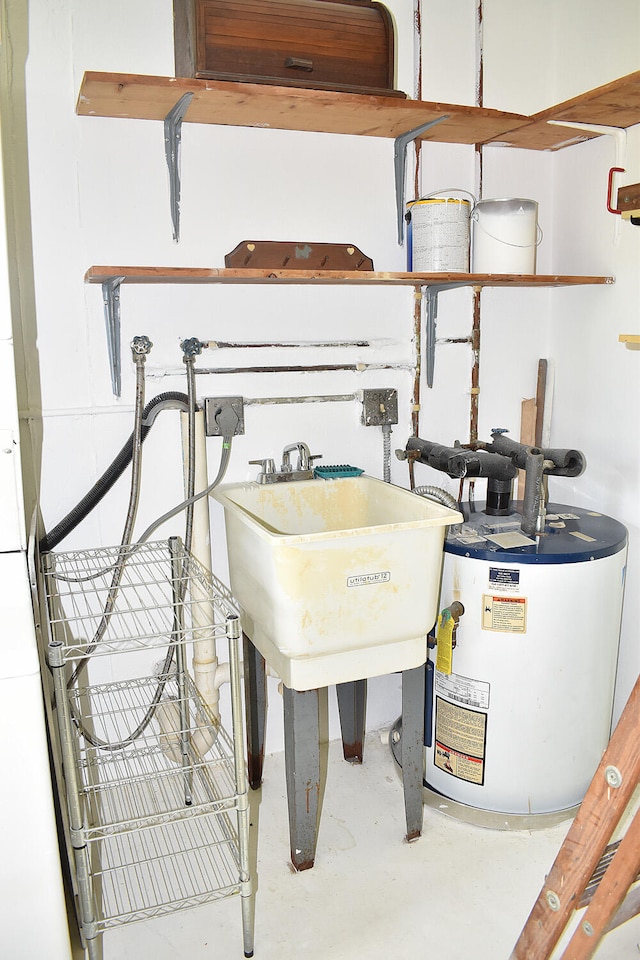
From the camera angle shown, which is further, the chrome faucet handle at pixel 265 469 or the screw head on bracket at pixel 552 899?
the chrome faucet handle at pixel 265 469

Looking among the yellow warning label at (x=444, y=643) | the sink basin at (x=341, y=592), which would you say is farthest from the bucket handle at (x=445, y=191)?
the yellow warning label at (x=444, y=643)

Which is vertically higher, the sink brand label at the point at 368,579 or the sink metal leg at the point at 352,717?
the sink brand label at the point at 368,579

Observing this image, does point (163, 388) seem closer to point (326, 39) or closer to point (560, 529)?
point (326, 39)

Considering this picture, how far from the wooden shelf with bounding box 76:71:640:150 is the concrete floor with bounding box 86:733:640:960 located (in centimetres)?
192

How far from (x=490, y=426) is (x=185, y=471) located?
105 cm

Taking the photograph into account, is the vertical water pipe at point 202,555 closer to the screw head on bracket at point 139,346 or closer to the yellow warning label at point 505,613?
the screw head on bracket at point 139,346

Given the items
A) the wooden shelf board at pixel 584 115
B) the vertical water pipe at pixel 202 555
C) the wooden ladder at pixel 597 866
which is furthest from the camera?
the vertical water pipe at pixel 202 555

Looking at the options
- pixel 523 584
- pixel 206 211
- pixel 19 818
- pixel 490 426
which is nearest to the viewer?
pixel 19 818

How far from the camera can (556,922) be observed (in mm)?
1380

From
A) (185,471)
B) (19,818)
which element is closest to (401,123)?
(185,471)

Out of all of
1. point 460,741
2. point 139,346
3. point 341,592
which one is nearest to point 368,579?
point 341,592

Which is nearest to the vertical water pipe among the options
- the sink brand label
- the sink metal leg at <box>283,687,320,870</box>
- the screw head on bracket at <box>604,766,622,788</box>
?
the sink metal leg at <box>283,687,320,870</box>

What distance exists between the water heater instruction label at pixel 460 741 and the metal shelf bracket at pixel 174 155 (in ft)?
4.97

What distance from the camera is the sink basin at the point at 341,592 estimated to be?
1.69 meters
